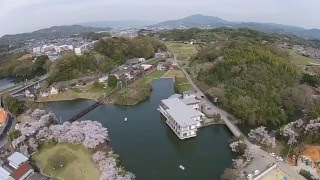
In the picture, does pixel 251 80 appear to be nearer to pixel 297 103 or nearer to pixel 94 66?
pixel 297 103

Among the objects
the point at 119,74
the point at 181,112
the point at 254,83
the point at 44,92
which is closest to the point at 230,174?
the point at 181,112

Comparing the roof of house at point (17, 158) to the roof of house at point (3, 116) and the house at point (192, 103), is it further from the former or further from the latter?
the house at point (192, 103)

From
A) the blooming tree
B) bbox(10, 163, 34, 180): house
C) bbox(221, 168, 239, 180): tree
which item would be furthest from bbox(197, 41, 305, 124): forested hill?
bbox(10, 163, 34, 180): house

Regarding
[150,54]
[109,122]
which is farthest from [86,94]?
[150,54]

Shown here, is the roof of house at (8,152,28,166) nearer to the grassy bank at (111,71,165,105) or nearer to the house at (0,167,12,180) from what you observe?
the house at (0,167,12,180)

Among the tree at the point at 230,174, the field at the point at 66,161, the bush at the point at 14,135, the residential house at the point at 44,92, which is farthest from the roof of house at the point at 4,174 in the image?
the residential house at the point at 44,92

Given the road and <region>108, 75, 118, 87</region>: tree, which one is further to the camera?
<region>108, 75, 118, 87</region>: tree

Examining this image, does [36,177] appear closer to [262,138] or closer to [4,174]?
[4,174]
